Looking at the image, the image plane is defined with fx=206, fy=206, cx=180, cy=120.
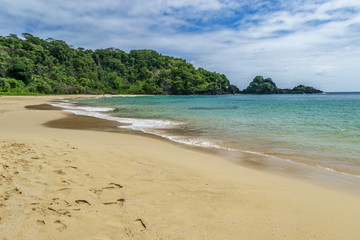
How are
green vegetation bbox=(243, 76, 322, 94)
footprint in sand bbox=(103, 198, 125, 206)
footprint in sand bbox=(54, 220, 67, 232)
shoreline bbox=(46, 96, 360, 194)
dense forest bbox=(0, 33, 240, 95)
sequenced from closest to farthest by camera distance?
footprint in sand bbox=(54, 220, 67, 232) < footprint in sand bbox=(103, 198, 125, 206) < shoreline bbox=(46, 96, 360, 194) < dense forest bbox=(0, 33, 240, 95) < green vegetation bbox=(243, 76, 322, 94)

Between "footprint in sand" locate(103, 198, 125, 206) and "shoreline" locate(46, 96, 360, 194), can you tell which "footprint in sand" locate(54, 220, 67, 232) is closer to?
"footprint in sand" locate(103, 198, 125, 206)

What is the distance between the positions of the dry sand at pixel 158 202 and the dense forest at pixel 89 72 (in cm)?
6631

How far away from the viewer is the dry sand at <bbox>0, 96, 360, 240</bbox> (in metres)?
2.79

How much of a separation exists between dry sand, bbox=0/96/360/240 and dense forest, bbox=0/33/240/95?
66.3 metres

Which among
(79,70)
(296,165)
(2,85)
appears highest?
(79,70)

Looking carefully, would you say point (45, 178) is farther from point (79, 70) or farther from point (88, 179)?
point (79, 70)

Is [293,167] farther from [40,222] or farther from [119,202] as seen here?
[40,222]

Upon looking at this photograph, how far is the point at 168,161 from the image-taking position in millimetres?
6000

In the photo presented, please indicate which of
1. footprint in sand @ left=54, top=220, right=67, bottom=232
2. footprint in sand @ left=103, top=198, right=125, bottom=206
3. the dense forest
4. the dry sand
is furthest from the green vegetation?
footprint in sand @ left=54, top=220, right=67, bottom=232

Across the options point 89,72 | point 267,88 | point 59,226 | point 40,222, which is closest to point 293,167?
point 59,226

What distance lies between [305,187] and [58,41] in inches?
5664

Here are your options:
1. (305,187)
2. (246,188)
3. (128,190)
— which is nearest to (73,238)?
(128,190)

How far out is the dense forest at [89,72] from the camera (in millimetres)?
66875

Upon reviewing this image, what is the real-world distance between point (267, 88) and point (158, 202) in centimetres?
18835
